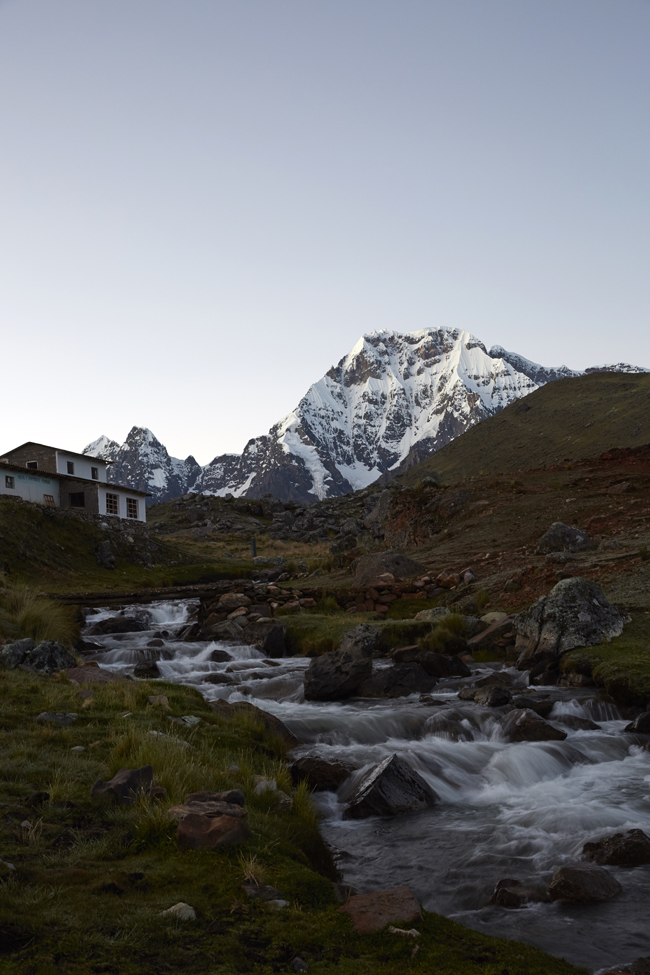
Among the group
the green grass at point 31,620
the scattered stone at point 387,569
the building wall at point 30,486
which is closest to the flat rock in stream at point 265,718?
the green grass at point 31,620

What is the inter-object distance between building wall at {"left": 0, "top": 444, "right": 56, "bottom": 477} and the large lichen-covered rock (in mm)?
52040

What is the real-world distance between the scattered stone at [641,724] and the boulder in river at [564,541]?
1115 centimetres

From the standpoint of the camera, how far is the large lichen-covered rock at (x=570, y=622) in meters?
14.3

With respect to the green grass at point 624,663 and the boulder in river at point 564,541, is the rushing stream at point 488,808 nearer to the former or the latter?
the green grass at point 624,663

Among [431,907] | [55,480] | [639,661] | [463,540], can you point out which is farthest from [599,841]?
[55,480]

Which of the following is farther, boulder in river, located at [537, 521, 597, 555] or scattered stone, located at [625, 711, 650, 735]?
boulder in river, located at [537, 521, 597, 555]

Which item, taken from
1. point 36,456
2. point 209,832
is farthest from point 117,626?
point 36,456

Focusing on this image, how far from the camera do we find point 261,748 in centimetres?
951

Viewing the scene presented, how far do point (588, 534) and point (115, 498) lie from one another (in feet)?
151

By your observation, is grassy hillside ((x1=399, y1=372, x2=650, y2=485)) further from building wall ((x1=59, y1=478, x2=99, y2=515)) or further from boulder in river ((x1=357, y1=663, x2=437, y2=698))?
boulder in river ((x1=357, y1=663, x2=437, y2=698))

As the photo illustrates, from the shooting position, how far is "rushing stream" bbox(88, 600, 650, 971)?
5.79 meters

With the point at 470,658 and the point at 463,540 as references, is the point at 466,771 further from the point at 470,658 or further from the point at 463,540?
the point at 463,540

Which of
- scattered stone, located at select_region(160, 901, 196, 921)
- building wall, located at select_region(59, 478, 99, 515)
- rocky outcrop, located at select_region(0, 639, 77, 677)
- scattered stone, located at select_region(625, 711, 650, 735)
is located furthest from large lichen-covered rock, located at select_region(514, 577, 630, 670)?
building wall, located at select_region(59, 478, 99, 515)

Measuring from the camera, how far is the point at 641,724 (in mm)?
10789
